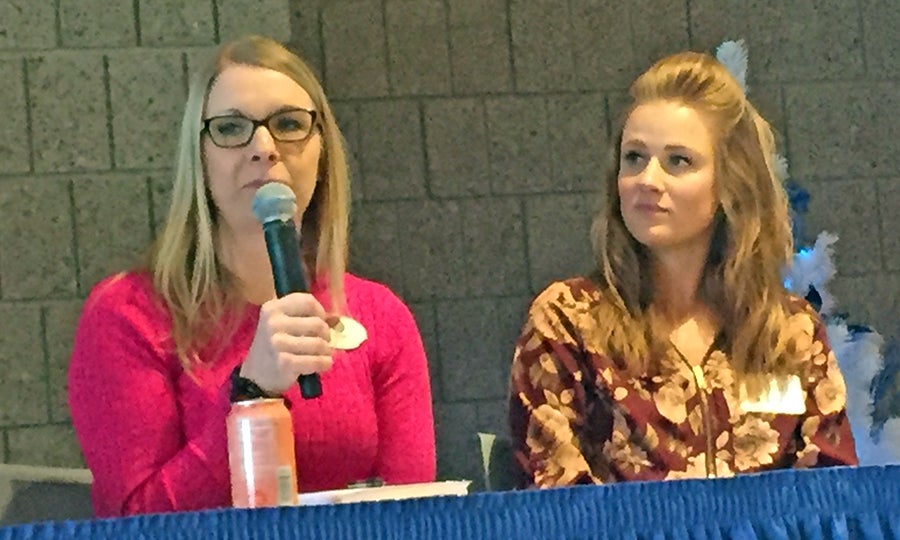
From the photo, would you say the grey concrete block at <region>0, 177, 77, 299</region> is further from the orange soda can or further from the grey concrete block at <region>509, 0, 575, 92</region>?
the orange soda can

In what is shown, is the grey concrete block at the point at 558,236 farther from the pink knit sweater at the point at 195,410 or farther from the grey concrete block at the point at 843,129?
the pink knit sweater at the point at 195,410

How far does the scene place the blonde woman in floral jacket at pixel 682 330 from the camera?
148cm

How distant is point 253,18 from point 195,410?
1257 millimetres

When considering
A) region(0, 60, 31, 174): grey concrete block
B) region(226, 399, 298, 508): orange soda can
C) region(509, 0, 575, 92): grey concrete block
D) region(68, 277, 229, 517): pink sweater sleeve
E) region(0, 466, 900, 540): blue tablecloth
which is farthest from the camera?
region(509, 0, 575, 92): grey concrete block

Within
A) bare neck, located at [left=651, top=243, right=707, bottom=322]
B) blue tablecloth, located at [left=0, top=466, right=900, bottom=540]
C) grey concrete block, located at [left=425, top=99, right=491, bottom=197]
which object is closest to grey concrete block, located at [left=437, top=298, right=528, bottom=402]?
grey concrete block, located at [left=425, top=99, right=491, bottom=197]

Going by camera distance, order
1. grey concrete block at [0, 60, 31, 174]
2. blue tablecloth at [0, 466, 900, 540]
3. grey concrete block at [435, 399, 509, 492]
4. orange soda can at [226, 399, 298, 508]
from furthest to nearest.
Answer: grey concrete block at [435, 399, 509, 492] < grey concrete block at [0, 60, 31, 174] < orange soda can at [226, 399, 298, 508] < blue tablecloth at [0, 466, 900, 540]

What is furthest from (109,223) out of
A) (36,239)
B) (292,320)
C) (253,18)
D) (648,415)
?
(292,320)

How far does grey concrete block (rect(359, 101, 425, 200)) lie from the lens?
264 cm

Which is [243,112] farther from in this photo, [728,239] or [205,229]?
[728,239]

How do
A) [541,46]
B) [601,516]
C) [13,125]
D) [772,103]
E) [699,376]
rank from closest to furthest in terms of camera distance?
[601,516] → [699,376] → [13,125] → [541,46] → [772,103]

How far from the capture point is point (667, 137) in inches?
61.4

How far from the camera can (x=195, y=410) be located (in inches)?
52.9

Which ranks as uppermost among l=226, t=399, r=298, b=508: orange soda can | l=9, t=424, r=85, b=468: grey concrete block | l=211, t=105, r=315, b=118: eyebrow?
l=211, t=105, r=315, b=118: eyebrow

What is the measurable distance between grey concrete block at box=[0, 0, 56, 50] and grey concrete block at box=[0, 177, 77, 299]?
0.27 m
